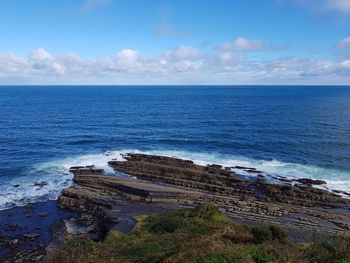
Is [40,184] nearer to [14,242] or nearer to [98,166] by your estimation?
[98,166]

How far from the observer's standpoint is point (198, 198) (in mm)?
51438

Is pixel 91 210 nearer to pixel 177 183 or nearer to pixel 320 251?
pixel 177 183

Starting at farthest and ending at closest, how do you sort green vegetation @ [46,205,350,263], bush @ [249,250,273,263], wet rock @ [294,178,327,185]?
wet rock @ [294,178,327,185] → green vegetation @ [46,205,350,263] → bush @ [249,250,273,263]

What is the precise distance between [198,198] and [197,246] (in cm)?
2908

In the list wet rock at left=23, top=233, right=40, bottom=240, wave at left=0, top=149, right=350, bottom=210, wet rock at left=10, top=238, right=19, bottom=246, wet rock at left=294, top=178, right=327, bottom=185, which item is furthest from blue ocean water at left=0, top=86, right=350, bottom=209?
wet rock at left=10, top=238, right=19, bottom=246

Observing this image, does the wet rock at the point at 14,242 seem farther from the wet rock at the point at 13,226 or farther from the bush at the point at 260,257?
the bush at the point at 260,257

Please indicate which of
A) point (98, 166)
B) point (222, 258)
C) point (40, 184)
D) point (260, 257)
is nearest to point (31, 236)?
point (40, 184)

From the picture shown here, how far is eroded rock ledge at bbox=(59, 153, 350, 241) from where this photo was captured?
43906 millimetres

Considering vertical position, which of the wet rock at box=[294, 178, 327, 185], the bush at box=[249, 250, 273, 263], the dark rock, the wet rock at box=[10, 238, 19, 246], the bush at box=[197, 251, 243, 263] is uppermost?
the bush at box=[197, 251, 243, 263]

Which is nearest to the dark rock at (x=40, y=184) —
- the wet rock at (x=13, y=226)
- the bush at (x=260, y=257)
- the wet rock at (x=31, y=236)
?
the wet rock at (x=13, y=226)

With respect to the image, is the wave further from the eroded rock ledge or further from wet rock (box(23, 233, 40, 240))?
wet rock (box(23, 233, 40, 240))

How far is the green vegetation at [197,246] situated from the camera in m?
20.1

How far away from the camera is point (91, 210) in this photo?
4734 centimetres

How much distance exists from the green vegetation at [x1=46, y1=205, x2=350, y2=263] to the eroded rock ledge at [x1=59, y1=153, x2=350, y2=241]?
6.87 meters
